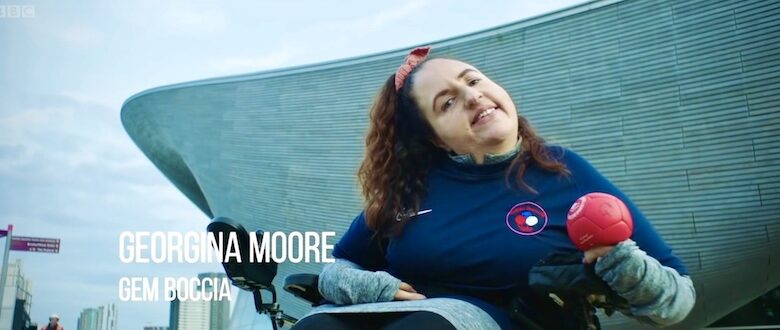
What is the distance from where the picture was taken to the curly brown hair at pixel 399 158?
123cm

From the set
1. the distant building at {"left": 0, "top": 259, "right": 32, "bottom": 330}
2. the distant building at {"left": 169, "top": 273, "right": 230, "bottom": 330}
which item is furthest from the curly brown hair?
the distant building at {"left": 0, "top": 259, "right": 32, "bottom": 330}

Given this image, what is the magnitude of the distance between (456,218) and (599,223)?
398mm

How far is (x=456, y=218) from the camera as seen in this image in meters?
1.20

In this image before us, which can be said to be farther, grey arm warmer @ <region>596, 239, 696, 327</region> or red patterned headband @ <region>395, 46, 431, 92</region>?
red patterned headband @ <region>395, 46, 431, 92</region>

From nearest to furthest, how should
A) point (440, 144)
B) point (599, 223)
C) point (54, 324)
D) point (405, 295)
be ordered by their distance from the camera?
point (599, 223)
point (405, 295)
point (440, 144)
point (54, 324)

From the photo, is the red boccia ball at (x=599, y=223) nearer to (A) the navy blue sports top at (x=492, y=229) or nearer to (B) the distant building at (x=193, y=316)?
(A) the navy blue sports top at (x=492, y=229)

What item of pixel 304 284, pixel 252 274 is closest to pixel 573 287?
pixel 304 284

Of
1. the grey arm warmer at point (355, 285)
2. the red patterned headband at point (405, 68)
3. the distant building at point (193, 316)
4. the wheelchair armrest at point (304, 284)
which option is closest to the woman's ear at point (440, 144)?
the red patterned headband at point (405, 68)

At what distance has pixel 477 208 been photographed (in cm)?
119

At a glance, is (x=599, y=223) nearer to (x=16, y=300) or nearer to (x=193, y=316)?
(x=193, y=316)

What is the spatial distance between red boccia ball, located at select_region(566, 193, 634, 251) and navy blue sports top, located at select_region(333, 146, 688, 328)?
217mm

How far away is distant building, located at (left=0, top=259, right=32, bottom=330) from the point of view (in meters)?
6.66

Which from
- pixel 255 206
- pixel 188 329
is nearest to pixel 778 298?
pixel 188 329

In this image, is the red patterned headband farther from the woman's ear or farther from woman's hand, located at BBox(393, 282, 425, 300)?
woman's hand, located at BBox(393, 282, 425, 300)
